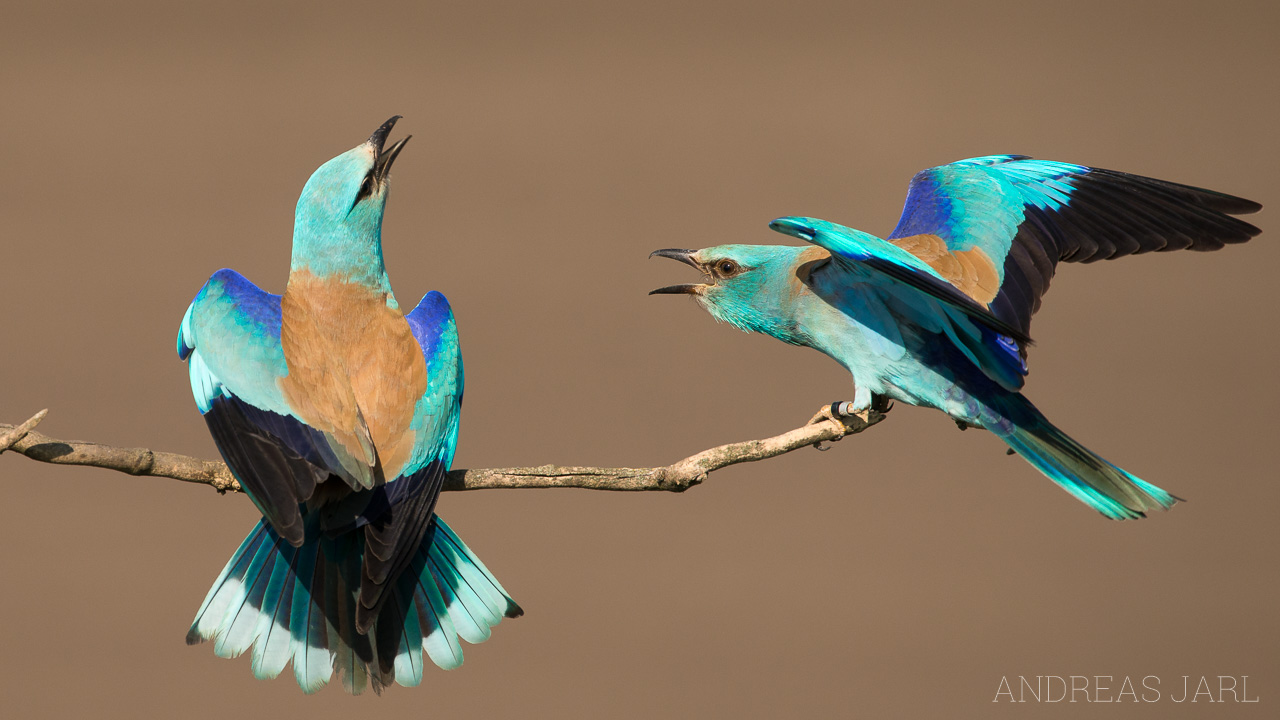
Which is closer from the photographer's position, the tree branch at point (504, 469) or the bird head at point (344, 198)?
the tree branch at point (504, 469)

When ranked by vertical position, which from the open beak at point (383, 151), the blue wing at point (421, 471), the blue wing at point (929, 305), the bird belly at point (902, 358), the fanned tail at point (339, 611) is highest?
the open beak at point (383, 151)

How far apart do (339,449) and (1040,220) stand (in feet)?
4.94

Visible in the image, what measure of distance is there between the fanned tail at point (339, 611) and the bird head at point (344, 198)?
529 mm

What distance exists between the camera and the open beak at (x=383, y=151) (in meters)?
1.74

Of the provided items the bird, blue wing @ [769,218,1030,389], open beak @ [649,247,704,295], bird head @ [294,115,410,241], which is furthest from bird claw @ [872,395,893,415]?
bird head @ [294,115,410,241]

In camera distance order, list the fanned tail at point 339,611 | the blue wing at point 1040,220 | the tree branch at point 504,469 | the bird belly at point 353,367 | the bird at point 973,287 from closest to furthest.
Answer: the tree branch at point 504,469
the bird belly at point 353,367
the fanned tail at point 339,611
the bird at point 973,287
the blue wing at point 1040,220

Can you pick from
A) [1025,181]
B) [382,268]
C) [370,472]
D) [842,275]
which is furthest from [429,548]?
[1025,181]

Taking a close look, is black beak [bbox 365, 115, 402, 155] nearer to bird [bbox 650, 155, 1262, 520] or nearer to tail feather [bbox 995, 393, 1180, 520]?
bird [bbox 650, 155, 1262, 520]

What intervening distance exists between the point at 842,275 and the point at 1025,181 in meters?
0.65

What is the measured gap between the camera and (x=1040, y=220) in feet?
6.70

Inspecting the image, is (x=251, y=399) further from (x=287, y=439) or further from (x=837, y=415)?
(x=837, y=415)

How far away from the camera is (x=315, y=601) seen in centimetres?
164

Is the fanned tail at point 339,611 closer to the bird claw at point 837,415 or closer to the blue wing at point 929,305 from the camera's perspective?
the bird claw at point 837,415

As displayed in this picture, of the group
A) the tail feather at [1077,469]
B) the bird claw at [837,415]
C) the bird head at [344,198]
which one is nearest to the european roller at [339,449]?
the bird head at [344,198]
